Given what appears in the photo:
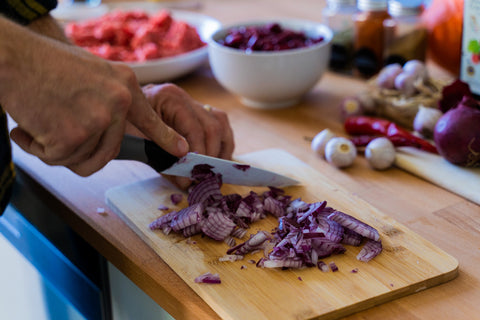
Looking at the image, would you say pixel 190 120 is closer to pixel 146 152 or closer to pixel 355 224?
pixel 146 152

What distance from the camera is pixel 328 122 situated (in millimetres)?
1450

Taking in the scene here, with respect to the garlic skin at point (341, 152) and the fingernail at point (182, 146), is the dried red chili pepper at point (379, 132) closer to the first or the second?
the garlic skin at point (341, 152)

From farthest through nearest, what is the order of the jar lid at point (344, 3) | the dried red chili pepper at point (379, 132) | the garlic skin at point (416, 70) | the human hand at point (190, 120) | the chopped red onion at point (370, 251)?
the jar lid at point (344, 3), the garlic skin at point (416, 70), the dried red chili pepper at point (379, 132), the human hand at point (190, 120), the chopped red onion at point (370, 251)

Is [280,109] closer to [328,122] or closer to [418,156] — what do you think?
[328,122]

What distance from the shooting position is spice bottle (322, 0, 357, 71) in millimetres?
1689

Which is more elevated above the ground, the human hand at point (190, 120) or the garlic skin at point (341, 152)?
the human hand at point (190, 120)

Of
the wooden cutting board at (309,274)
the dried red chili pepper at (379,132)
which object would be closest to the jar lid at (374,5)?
the dried red chili pepper at (379,132)

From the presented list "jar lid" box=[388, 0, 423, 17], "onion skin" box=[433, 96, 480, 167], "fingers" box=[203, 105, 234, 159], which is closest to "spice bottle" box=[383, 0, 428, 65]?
"jar lid" box=[388, 0, 423, 17]

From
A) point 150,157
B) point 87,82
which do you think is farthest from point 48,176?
point 87,82

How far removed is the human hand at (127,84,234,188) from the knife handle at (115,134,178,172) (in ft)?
0.30

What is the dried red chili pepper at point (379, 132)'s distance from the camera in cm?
124

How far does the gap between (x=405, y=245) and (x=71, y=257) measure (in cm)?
72

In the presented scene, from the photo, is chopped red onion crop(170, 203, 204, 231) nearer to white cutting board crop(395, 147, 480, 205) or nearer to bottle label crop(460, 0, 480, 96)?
white cutting board crop(395, 147, 480, 205)

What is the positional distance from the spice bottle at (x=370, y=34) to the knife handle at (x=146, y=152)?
856 mm
